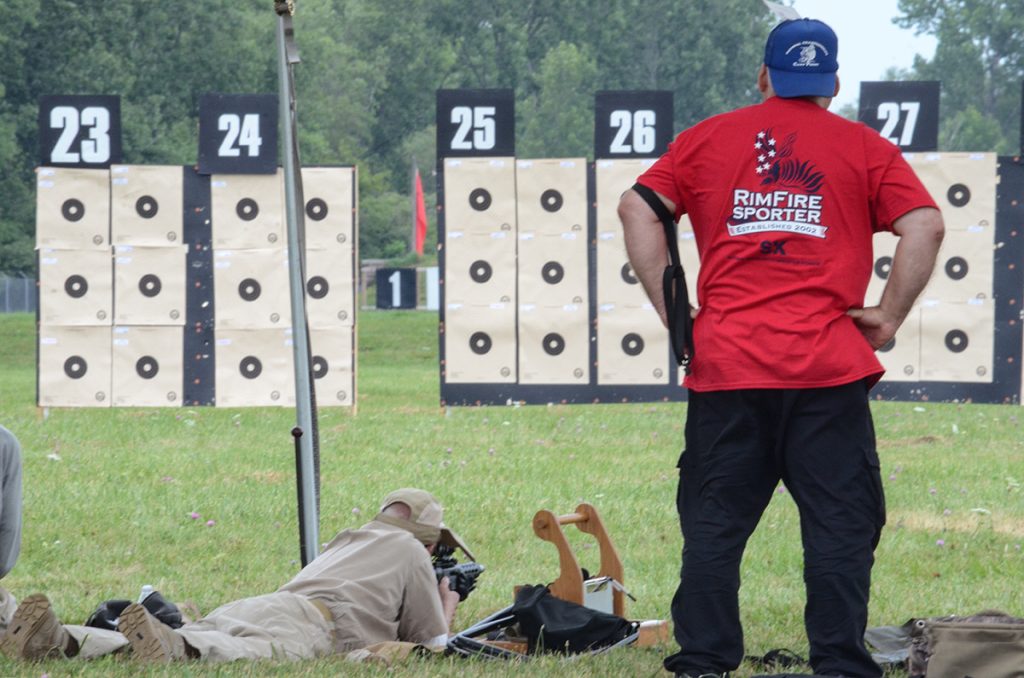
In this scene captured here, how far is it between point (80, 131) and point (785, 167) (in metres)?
10.5

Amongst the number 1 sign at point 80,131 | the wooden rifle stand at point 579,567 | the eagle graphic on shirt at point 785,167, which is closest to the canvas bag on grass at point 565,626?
the wooden rifle stand at point 579,567

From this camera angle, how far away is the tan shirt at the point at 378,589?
488cm

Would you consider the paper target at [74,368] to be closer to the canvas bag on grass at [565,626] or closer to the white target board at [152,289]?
the white target board at [152,289]

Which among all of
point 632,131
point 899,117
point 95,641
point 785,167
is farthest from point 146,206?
point 785,167

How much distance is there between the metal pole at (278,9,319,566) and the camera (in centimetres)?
525

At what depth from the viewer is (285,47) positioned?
5355 millimetres

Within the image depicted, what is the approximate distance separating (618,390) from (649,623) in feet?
29.7

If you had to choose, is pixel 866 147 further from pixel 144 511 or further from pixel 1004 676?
pixel 144 511

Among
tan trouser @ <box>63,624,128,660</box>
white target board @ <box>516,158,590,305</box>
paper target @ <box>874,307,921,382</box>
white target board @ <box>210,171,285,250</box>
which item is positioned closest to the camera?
tan trouser @ <box>63,624,128,660</box>

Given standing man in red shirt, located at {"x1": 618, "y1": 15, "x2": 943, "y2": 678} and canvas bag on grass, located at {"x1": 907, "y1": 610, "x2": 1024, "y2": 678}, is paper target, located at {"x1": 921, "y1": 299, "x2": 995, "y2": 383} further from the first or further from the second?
standing man in red shirt, located at {"x1": 618, "y1": 15, "x2": 943, "y2": 678}

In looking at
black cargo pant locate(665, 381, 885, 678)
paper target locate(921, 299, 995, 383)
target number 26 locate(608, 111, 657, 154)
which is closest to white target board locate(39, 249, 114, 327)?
target number 26 locate(608, 111, 657, 154)

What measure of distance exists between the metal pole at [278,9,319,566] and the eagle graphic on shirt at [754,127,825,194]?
1.82 m

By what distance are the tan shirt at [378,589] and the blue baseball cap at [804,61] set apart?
185 cm

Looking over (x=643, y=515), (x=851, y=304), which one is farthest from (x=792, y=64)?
(x=643, y=515)
